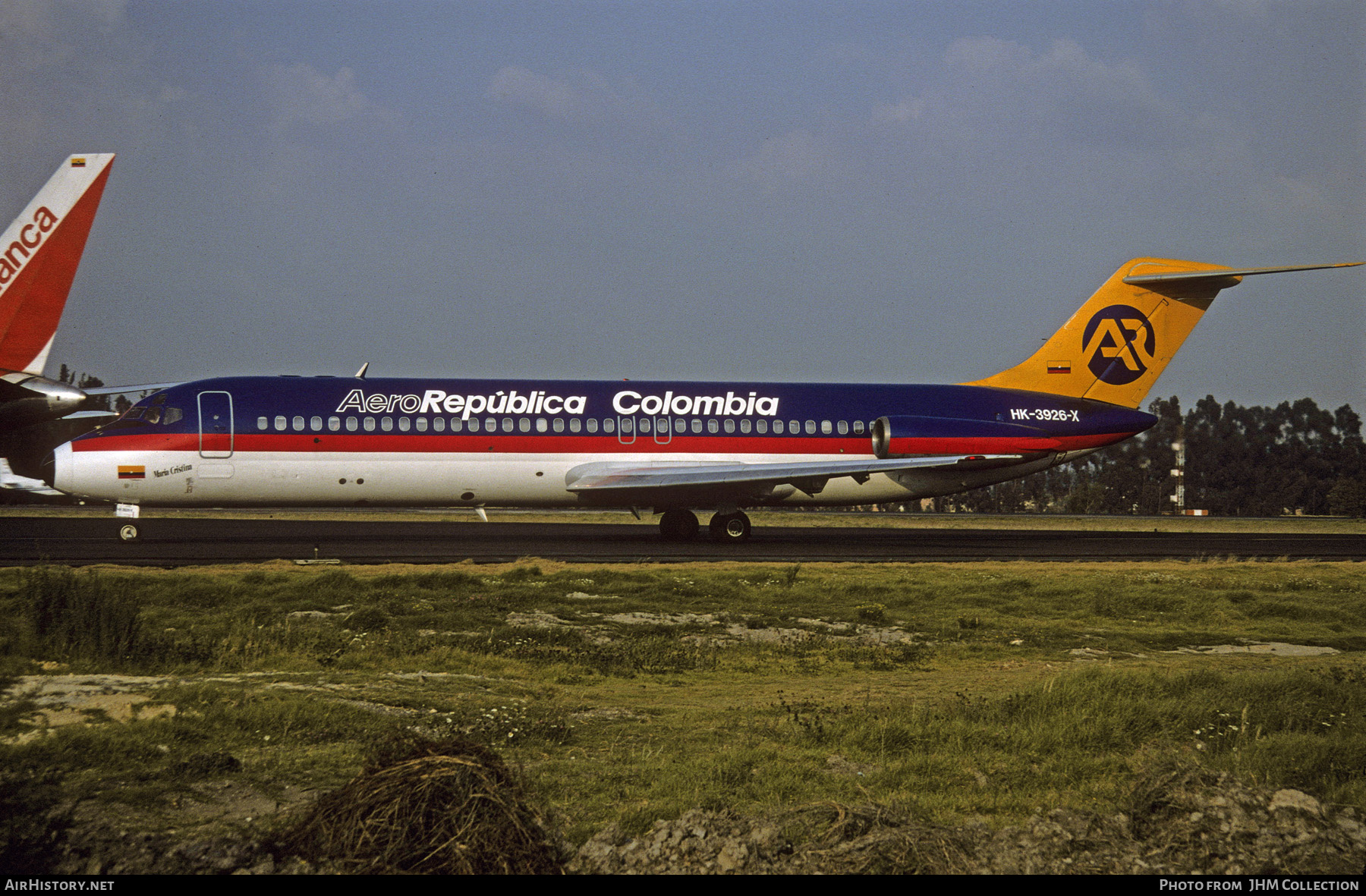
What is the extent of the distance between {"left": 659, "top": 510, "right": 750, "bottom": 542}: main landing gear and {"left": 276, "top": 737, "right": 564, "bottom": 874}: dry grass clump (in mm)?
22686

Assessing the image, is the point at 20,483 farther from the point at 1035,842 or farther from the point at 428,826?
the point at 1035,842

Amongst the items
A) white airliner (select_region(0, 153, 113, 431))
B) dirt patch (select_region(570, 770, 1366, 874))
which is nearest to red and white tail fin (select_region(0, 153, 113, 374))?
white airliner (select_region(0, 153, 113, 431))

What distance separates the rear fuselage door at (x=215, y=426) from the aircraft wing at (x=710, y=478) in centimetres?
817

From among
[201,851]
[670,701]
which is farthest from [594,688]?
[201,851]

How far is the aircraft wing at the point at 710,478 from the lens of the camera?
27500 millimetres

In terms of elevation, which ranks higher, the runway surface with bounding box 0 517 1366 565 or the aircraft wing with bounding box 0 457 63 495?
the aircraft wing with bounding box 0 457 63 495

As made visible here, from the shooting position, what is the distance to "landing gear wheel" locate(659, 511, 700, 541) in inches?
1179

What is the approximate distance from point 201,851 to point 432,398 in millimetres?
22529

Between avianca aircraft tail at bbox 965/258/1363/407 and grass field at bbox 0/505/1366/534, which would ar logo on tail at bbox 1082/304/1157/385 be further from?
grass field at bbox 0/505/1366/534

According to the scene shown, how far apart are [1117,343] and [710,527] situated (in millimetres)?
13055

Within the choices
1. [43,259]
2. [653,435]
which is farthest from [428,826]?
[653,435]

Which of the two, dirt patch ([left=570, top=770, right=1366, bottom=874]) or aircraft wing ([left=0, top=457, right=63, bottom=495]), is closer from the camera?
dirt patch ([left=570, top=770, right=1366, bottom=874])

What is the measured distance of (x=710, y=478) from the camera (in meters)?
27.5

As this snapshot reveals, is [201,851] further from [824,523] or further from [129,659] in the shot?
[824,523]
